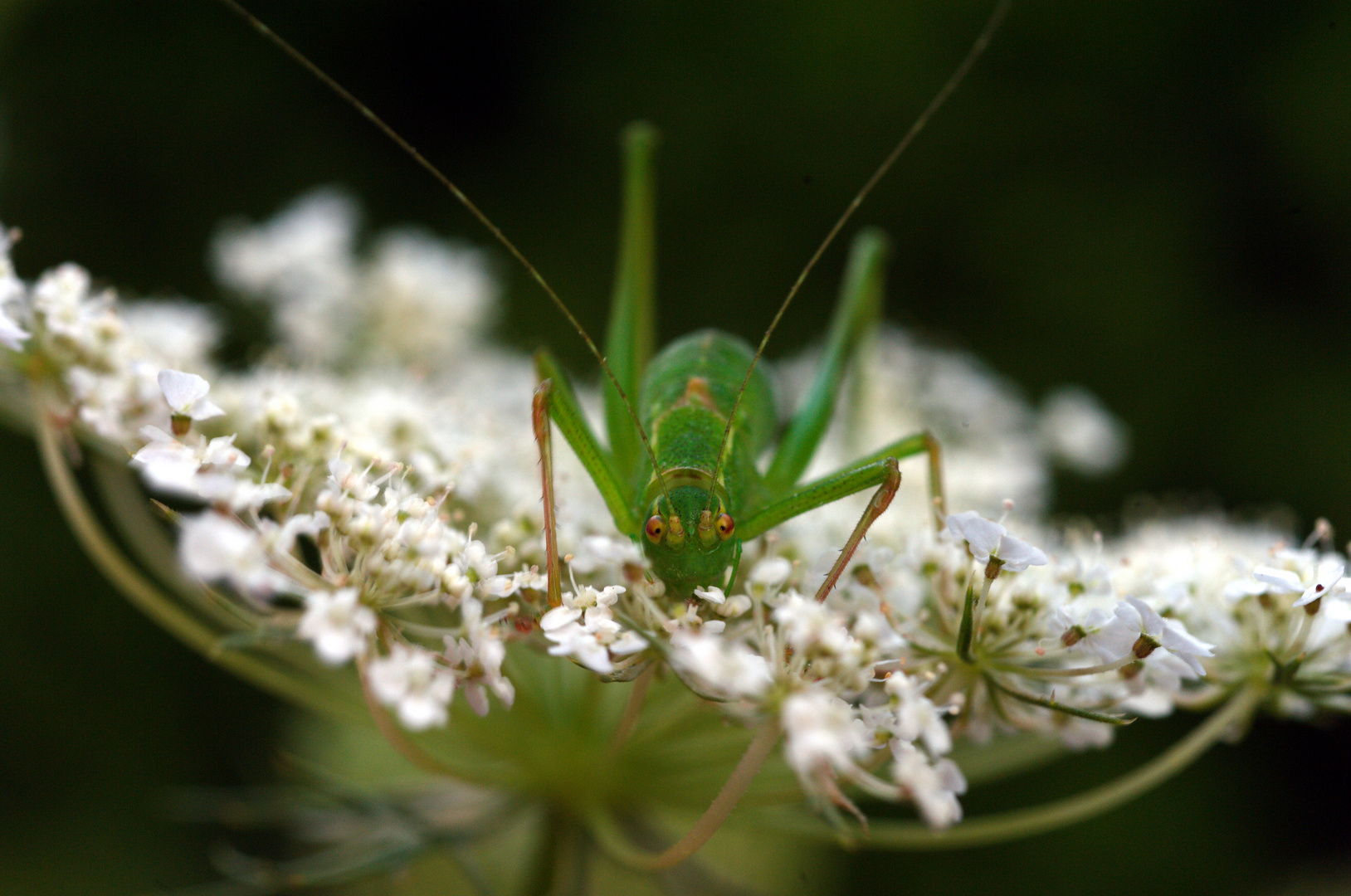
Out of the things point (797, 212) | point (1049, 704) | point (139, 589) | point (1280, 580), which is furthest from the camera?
point (797, 212)

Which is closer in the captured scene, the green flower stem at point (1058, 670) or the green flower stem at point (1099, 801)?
the green flower stem at point (1058, 670)

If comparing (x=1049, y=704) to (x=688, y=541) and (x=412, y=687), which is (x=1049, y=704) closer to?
(x=688, y=541)

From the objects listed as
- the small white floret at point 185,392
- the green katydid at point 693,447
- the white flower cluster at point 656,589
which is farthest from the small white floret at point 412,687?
the small white floret at point 185,392

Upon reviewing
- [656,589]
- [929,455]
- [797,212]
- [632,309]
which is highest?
[797,212]

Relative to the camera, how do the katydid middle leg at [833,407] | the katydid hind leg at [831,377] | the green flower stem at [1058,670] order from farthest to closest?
the katydid hind leg at [831,377]
the katydid middle leg at [833,407]
the green flower stem at [1058,670]

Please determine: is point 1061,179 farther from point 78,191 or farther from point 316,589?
point 78,191

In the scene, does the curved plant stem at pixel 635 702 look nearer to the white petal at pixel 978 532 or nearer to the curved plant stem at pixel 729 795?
the curved plant stem at pixel 729 795

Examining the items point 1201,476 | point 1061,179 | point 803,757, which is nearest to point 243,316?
point 803,757

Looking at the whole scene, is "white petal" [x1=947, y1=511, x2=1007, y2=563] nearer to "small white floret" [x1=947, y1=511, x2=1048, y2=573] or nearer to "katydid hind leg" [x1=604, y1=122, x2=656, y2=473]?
"small white floret" [x1=947, y1=511, x2=1048, y2=573]

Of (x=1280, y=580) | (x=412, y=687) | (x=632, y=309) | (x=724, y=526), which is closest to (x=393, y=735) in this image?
(x=412, y=687)
